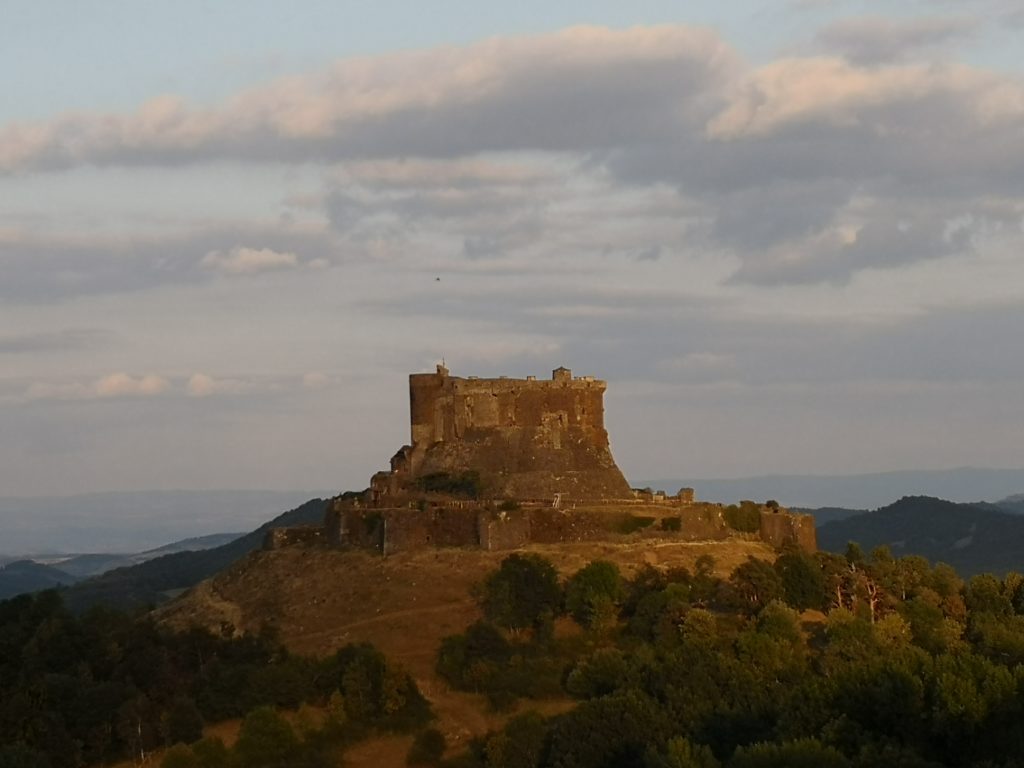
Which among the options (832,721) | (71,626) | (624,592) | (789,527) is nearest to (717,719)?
(832,721)

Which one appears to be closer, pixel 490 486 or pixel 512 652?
pixel 512 652

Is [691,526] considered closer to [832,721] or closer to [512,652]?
[512,652]

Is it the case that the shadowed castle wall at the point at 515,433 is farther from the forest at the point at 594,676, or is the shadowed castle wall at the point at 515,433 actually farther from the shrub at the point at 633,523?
the forest at the point at 594,676

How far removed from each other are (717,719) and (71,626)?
79.2ft

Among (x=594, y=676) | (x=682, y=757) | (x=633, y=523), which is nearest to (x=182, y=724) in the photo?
(x=594, y=676)

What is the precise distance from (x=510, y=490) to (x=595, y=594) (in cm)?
869

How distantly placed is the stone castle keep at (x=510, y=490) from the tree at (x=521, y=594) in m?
3.07

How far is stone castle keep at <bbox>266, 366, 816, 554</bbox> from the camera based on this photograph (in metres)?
68.1

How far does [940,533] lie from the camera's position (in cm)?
15725

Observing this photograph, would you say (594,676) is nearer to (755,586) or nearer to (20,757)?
(755,586)

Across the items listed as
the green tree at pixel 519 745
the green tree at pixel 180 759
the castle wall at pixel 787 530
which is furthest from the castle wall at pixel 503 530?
the green tree at pixel 180 759

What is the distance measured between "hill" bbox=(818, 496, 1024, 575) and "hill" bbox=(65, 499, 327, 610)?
39214 millimetres

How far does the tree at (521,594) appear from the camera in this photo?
62.9 meters

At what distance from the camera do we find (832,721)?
49906mm
